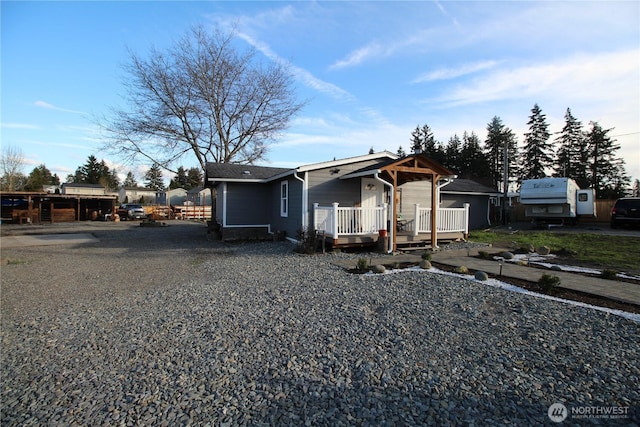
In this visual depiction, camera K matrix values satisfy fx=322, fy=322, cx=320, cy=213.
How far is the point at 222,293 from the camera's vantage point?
5785mm

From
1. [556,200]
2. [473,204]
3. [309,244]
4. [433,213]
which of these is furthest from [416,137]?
[309,244]

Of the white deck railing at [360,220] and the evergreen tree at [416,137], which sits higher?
the evergreen tree at [416,137]

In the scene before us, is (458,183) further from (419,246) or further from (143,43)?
(143,43)

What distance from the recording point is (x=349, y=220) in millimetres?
10047

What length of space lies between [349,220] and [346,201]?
1.88 metres

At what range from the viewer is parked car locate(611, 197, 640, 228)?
15883mm

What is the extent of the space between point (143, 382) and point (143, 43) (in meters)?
22.1

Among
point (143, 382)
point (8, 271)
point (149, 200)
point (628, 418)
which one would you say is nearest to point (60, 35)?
point (8, 271)

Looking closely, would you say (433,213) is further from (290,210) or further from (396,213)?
(290,210)

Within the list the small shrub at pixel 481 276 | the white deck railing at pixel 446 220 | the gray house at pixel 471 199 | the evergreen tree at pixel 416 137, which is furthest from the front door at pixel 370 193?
the evergreen tree at pixel 416 137

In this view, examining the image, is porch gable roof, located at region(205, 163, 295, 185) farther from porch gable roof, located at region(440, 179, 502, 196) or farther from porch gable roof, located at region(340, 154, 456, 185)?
porch gable roof, located at region(440, 179, 502, 196)

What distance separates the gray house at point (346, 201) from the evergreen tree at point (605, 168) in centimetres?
3194

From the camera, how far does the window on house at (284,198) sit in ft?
41.9

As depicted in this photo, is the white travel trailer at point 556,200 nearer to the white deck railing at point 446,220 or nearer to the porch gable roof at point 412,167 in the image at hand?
the white deck railing at point 446,220
